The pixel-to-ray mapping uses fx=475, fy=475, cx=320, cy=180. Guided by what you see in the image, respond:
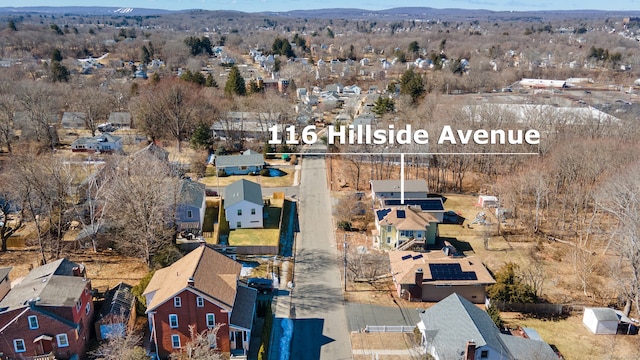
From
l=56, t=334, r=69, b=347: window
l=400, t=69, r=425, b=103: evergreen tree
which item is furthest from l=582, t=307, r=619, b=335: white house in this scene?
l=400, t=69, r=425, b=103: evergreen tree

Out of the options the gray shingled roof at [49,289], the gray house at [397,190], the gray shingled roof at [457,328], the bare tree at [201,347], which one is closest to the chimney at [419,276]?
the gray shingled roof at [457,328]

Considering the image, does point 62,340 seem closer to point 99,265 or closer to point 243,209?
point 99,265

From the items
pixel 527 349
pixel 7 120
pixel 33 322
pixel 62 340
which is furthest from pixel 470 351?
pixel 7 120

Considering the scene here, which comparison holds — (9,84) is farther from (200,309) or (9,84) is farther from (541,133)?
(541,133)

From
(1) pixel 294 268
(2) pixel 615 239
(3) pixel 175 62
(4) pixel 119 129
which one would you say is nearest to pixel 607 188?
(2) pixel 615 239

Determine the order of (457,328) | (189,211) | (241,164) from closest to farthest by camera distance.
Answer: (457,328) → (189,211) → (241,164)

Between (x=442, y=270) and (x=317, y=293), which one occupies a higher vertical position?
(x=442, y=270)

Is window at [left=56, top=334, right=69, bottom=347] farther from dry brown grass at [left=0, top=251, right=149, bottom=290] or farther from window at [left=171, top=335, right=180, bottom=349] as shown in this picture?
dry brown grass at [left=0, top=251, right=149, bottom=290]
